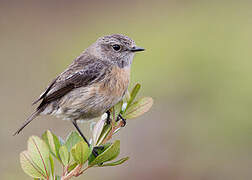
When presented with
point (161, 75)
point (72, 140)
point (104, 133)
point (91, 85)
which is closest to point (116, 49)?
point (91, 85)

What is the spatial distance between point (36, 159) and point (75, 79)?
227 centimetres

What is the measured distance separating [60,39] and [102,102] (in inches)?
463

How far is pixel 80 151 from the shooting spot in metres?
1.99

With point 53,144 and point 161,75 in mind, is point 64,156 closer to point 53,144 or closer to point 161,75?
point 53,144

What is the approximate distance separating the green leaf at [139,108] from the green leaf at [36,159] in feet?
1.67

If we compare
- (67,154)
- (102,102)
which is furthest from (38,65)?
(67,154)

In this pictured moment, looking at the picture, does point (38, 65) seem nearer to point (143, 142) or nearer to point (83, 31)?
point (83, 31)

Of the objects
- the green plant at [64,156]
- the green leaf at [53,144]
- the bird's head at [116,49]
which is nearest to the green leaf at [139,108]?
the green plant at [64,156]

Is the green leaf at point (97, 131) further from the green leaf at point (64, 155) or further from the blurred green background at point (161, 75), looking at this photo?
the blurred green background at point (161, 75)

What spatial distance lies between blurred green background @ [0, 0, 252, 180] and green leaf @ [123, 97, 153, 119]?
464 centimetres

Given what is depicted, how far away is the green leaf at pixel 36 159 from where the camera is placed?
203 centimetres

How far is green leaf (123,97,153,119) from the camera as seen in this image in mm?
2352

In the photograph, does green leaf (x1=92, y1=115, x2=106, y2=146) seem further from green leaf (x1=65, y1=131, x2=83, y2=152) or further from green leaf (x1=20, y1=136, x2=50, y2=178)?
green leaf (x1=20, y1=136, x2=50, y2=178)

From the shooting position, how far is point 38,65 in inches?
505
